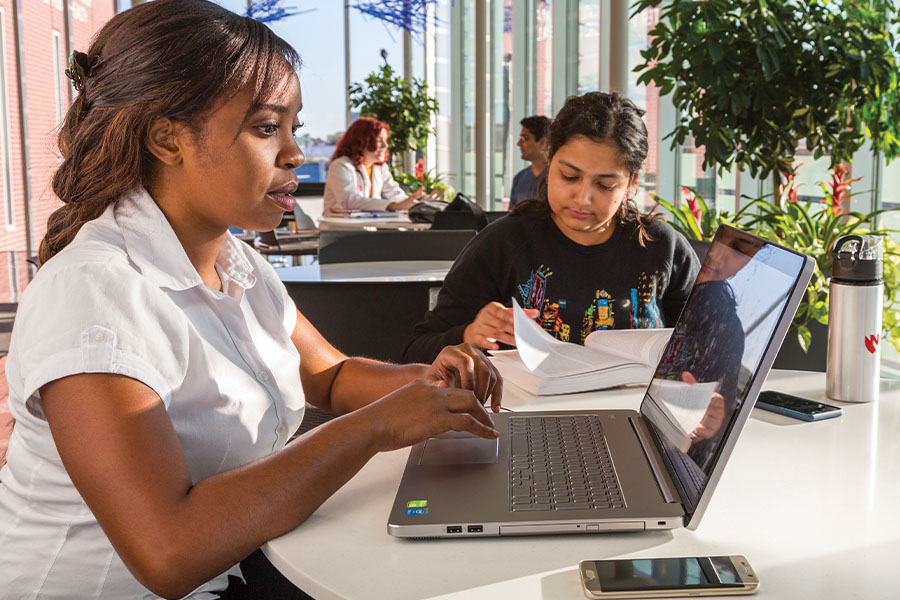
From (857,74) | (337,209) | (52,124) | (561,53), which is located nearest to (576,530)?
(52,124)

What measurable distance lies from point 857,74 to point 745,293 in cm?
228

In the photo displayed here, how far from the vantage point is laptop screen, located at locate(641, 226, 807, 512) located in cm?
92

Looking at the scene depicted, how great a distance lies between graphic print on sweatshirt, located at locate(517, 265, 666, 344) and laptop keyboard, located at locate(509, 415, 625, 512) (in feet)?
2.40

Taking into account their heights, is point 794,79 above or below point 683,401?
above

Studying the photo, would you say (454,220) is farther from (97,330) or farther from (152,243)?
(97,330)

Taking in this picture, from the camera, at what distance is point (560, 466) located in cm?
112

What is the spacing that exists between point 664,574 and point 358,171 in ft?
21.3

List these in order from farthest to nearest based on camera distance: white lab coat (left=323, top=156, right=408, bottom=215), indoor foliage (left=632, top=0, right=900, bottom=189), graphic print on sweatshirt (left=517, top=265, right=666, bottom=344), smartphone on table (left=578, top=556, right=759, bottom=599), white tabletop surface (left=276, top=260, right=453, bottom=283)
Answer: white lab coat (left=323, top=156, right=408, bottom=215) → indoor foliage (left=632, top=0, right=900, bottom=189) → white tabletop surface (left=276, top=260, right=453, bottom=283) → graphic print on sweatshirt (left=517, top=265, right=666, bottom=344) → smartphone on table (left=578, top=556, right=759, bottom=599)

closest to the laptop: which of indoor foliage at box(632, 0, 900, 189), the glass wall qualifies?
indoor foliage at box(632, 0, 900, 189)

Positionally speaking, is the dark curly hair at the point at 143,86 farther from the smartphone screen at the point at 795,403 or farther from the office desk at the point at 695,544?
the smartphone screen at the point at 795,403

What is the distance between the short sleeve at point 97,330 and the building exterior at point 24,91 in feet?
23.8

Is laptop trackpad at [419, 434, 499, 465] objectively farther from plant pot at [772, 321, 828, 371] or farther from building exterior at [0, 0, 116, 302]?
building exterior at [0, 0, 116, 302]

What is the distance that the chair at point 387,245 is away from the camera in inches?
129

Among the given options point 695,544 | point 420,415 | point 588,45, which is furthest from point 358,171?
point 695,544
